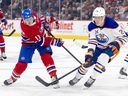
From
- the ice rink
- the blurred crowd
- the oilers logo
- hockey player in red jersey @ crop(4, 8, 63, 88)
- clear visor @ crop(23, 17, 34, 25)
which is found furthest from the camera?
the blurred crowd

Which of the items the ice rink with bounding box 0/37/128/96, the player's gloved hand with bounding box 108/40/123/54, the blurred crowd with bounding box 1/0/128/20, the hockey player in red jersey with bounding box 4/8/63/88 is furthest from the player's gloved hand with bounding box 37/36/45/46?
the blurred crowd with bounding box 1/0/128/20

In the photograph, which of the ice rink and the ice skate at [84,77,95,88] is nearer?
the ice rink

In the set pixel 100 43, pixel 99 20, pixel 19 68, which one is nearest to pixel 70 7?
pixel 100 43

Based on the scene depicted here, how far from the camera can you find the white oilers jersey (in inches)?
181

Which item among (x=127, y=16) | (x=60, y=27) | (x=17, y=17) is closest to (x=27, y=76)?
(x=127, y=16)

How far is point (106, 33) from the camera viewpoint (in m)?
4.63

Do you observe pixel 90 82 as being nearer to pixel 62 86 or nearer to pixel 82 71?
pixel 82 71

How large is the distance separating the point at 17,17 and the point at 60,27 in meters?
2.26

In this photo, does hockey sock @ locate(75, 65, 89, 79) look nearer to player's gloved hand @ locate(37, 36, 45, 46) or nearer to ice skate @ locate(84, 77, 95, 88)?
ice skate @ locate(84, 77, 95, 88)

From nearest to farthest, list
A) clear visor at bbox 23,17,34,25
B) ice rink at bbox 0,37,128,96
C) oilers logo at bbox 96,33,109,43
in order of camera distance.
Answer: ice rink at bbox 0,37,128,96 < clear visor at bbox 23,17,34,25 < oilers logo at bbox 96,33,109,43

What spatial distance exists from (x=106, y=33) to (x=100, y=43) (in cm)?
17

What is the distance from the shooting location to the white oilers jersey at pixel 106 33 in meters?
4.59

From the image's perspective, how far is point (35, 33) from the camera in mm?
4562

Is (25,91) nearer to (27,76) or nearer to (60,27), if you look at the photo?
(27,76)
